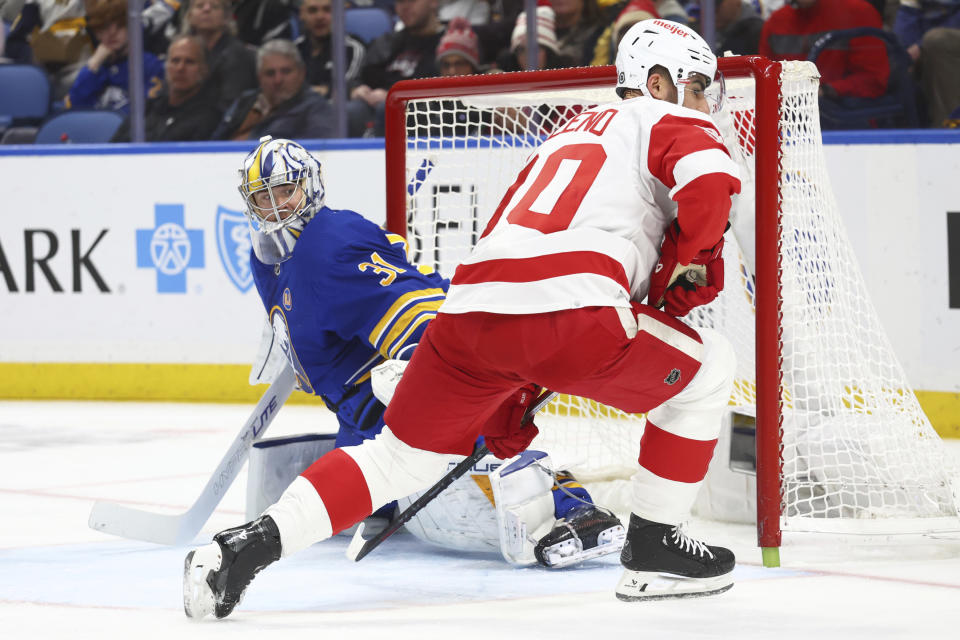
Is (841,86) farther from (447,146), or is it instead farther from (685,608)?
(685,608)

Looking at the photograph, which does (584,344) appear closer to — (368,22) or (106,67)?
(368,22)

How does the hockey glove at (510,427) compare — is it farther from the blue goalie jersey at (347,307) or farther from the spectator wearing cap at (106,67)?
the spectator wearing cap at (106,67)

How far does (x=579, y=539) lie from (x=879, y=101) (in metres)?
2.77

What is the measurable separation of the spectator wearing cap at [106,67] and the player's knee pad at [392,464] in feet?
13.5

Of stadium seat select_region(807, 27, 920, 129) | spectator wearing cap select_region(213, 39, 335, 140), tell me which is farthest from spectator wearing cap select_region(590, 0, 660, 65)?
spectator wearing cap select_region(213, 39, 335, 140)

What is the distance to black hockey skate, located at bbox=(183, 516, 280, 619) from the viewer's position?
2.28m

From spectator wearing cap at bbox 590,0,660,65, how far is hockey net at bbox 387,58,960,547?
1.86m

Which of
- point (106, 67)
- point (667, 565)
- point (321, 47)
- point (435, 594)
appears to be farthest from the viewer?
point (106, 67)

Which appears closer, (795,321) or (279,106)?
(795,321)

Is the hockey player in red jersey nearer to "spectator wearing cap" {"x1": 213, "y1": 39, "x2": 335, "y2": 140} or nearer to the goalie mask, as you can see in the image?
the goalie mask

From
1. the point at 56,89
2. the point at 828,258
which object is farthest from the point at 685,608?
the point at 56,89

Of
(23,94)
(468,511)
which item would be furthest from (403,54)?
(468,511)

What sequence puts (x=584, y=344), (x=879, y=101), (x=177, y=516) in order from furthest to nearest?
(x=879, y=101), (x=177, y=516), (x=584, y=344)

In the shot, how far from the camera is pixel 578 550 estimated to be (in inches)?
109
